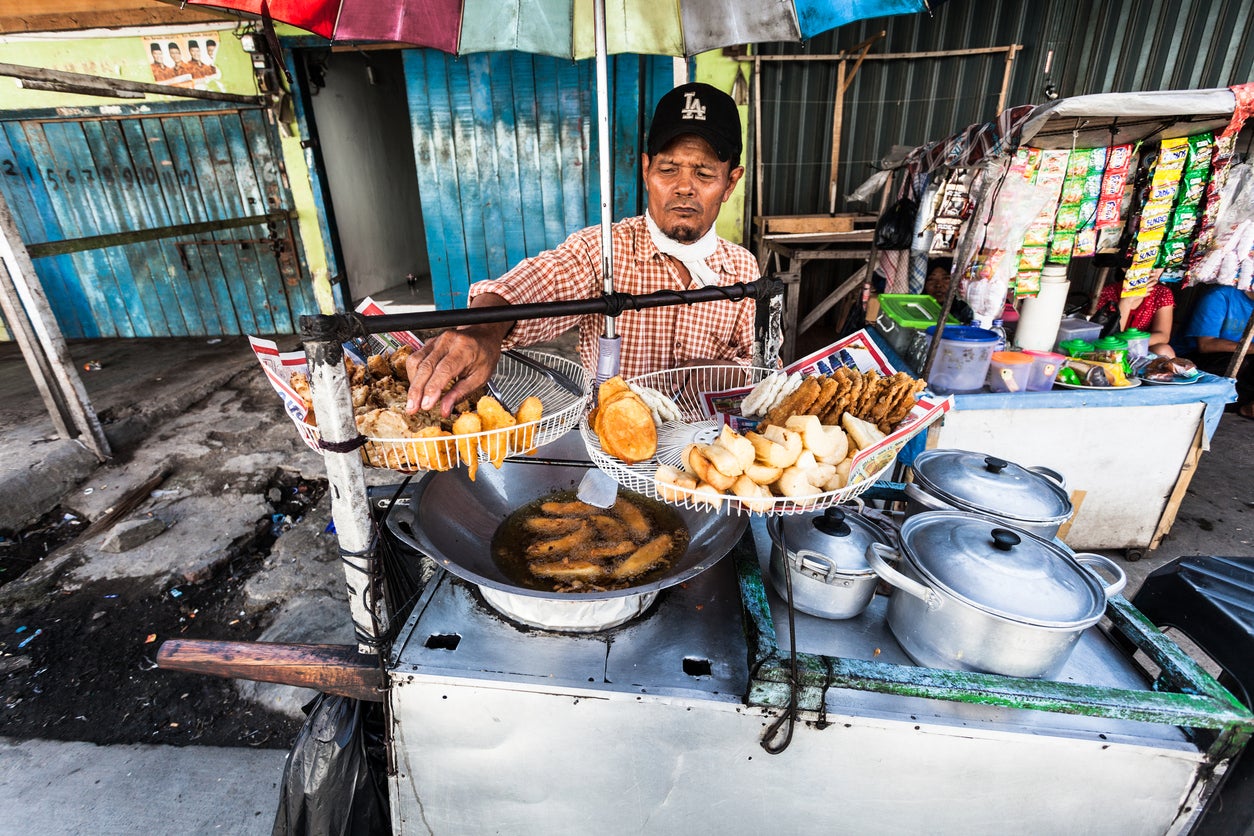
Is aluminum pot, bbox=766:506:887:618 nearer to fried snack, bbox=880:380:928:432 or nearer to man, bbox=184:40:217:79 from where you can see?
fried snack, bbox=880:380:928:432

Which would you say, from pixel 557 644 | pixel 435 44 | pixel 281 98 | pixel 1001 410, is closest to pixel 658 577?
pixel 557 644

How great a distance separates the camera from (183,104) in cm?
614

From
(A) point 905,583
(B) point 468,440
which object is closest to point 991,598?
(A) point 905,583

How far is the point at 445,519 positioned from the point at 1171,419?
464cm

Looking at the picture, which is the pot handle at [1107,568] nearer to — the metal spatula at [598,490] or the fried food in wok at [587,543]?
the fried food in wok at [587,543]

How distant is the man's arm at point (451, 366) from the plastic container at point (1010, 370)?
341 centimetres

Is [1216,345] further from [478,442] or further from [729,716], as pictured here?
[478,442]

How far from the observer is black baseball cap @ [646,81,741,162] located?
7.48 feet

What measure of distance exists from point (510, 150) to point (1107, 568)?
612 centimetres

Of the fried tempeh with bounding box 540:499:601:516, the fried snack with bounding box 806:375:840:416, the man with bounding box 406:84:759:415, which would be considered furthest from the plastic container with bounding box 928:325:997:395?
the fried tempeh with bounding box 540:499:601:516

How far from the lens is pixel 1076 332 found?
13.5 feet

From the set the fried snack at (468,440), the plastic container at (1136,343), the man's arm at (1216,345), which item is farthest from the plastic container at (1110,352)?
the fried snack at (468,440)

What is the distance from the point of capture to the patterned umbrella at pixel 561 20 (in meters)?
1.86

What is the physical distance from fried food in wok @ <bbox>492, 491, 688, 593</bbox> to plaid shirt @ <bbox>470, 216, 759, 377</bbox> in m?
0.87
